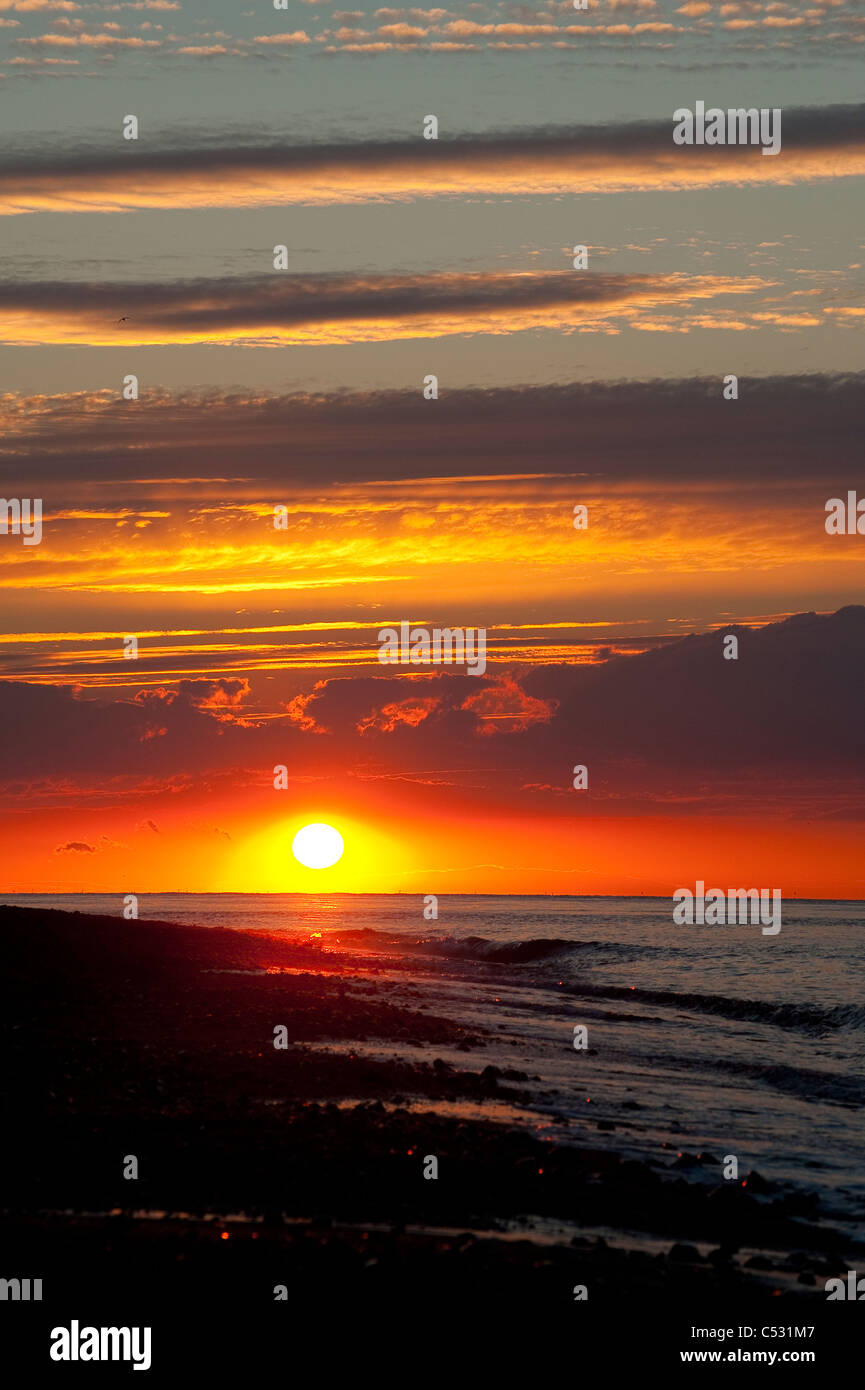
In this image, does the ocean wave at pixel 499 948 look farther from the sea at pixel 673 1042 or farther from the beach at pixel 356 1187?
the beach at pixel 356 1187

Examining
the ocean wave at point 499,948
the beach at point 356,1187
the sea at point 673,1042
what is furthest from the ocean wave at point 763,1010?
the ocean wave at point 499,948

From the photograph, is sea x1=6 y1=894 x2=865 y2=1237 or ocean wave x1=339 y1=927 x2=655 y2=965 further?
ocean wave x1=339 y1=927 x2=655 y2=965

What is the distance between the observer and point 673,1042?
120 feet

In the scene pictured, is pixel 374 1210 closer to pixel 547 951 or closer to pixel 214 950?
pixel 214 950

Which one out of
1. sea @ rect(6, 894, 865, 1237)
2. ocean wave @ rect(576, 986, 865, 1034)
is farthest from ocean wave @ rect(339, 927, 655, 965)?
ocean wave @ rect(576, 986, 865, 1034)

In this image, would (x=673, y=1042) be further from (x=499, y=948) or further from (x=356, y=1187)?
(x=499, y=948)

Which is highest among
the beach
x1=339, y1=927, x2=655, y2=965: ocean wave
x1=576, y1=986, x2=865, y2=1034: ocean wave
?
x1=339, y1=927, x2=655, y2=965: ocean wave

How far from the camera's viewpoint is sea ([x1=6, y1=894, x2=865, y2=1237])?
2159 cm

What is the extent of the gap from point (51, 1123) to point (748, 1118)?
44.2ft

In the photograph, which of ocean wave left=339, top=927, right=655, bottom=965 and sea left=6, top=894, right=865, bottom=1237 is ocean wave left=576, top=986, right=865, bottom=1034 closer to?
sea left=6, top=894, right=865, bottom=1237
